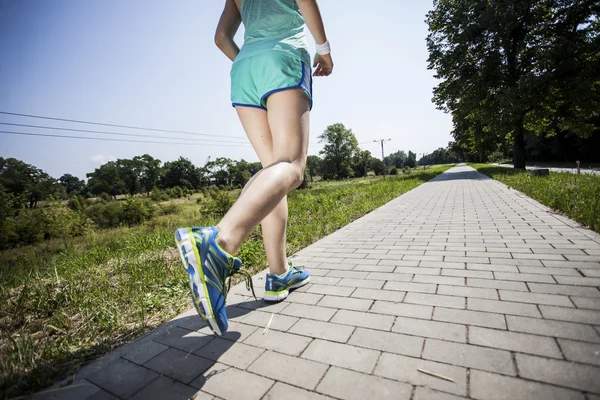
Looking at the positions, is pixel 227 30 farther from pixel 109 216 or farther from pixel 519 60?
pixel 109 216

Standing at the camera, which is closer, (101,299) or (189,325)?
(189,325)

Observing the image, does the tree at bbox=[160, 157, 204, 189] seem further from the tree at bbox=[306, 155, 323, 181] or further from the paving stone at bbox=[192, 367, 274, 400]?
the paving stone at bbox=[192, 367, 274, 400]

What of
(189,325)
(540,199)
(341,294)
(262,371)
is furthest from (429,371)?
(540,199)

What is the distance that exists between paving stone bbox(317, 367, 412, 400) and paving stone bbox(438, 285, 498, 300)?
1.05 m

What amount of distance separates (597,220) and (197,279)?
4443 millimetres

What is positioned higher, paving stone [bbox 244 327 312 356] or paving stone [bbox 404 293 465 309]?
paving stone [bbox 404 293 465 309]

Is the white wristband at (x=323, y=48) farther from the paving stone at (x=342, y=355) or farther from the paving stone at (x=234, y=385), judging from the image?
the paving stone at (x=234, y=385)

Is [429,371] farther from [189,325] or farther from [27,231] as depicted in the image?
[27,231]

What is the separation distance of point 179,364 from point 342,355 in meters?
0.85

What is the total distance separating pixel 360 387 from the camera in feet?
3.58

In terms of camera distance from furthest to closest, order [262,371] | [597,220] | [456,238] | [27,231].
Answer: [27,231] → [456,238] → [597,220] → [262,371]

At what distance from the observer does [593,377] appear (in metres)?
1.01

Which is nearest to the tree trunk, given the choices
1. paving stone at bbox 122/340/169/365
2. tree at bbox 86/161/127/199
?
paving stone at bbox 122/340/169/365

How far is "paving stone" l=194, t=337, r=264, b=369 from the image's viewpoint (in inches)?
53.1
